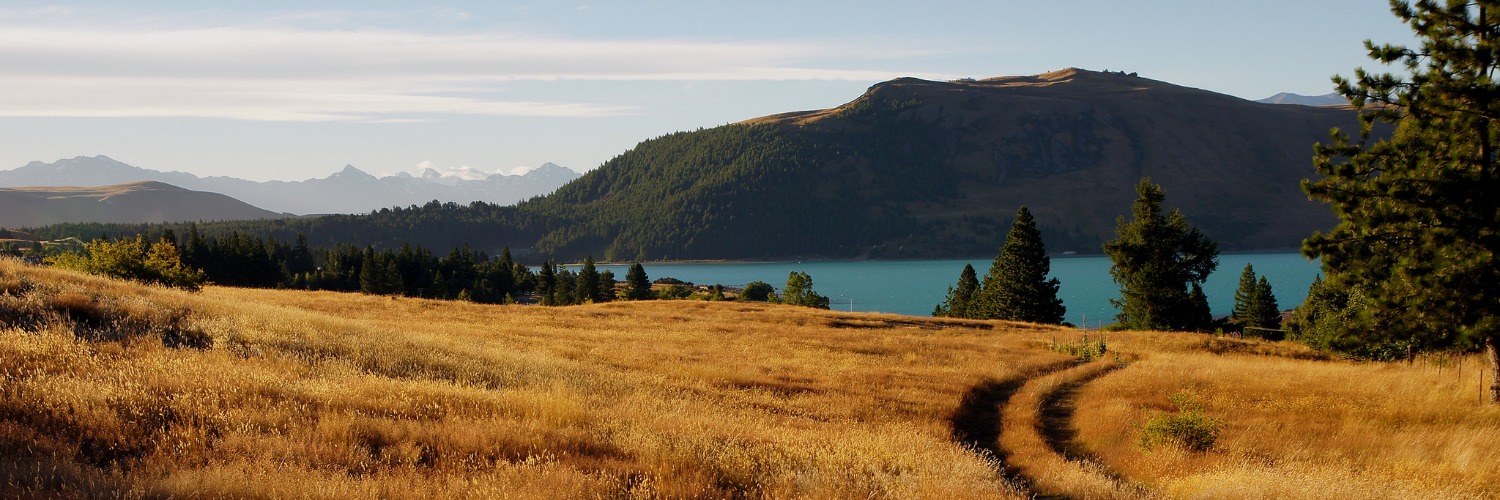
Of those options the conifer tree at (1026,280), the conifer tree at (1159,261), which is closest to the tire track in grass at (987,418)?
the conifer tree at (1159,261)

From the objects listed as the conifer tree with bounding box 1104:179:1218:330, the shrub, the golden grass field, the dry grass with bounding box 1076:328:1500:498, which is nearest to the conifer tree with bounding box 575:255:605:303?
the conifer tree with bounding box 1104:179:1218:330

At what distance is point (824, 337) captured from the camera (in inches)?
1351

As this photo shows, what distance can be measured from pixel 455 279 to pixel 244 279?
2902 cm

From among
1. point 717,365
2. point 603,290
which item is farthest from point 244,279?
point 717,365

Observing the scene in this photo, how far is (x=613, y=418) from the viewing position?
11.1 meters

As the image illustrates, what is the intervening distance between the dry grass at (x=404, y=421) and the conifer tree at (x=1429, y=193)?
34.9 feet

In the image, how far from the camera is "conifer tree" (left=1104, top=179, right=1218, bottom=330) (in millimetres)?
54500

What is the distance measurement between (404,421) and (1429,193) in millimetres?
21293

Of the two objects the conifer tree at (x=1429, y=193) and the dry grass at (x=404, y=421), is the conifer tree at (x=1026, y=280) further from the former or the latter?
the dry grass at (x=404, y=421)

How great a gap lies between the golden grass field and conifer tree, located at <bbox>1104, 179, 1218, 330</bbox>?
2779 centimetres

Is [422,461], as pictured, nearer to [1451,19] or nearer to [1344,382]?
[1451,19]

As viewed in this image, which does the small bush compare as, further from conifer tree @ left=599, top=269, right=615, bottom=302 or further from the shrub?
conifer tree @ left=599, top=269, right=615, bottom=302

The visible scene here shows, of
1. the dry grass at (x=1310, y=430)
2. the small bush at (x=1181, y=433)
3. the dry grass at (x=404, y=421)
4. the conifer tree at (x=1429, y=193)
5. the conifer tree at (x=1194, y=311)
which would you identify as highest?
the conifer tree at (x=1429, y=193)

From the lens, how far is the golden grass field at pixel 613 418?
782 centimetres
